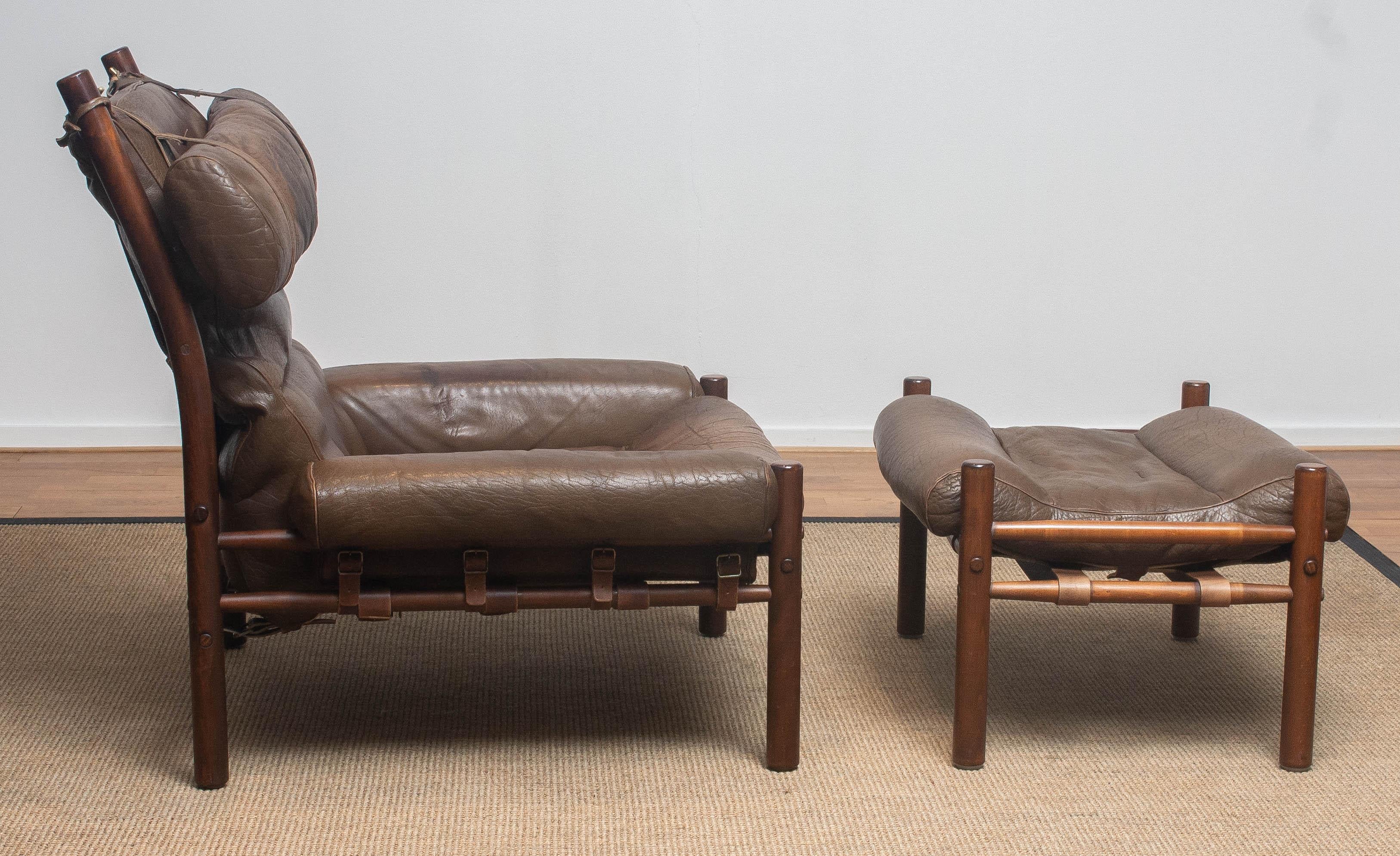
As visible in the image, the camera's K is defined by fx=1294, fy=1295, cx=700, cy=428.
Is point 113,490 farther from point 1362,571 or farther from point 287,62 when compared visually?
point 1362,571

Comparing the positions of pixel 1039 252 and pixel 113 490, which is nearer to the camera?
pixel 113 490

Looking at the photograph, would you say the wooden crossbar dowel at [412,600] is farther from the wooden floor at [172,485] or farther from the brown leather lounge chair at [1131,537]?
the wooden floor at [172,485]

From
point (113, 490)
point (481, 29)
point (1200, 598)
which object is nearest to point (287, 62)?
point (481, 29)

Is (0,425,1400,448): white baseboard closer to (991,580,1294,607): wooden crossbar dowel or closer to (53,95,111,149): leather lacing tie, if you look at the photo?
(991,580,1294,607): wooden crossbar dowel

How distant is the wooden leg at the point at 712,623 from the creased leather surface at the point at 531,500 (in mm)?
609

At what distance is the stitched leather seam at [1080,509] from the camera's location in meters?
1.76

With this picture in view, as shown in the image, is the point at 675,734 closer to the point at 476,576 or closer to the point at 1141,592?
the point at 476,576

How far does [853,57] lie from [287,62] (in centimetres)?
147

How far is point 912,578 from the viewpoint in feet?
7.45

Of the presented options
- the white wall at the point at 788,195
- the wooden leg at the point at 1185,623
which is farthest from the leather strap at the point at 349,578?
the white wall at the point at 788,195

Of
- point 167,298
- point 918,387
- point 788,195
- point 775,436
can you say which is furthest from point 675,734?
point 788,195

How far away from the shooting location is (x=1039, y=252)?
355 cm

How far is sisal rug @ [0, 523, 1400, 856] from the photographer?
1636 millimetres

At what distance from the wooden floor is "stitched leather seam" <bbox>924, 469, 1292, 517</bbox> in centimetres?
121
